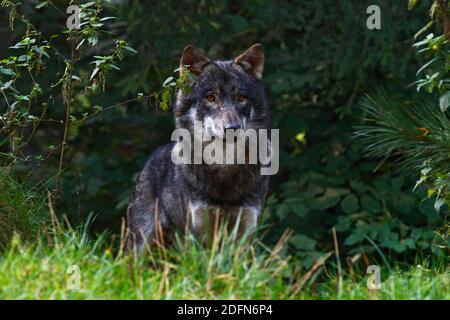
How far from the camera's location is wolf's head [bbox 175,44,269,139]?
614 centimetres

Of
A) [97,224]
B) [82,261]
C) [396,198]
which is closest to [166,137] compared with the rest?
[97,224]

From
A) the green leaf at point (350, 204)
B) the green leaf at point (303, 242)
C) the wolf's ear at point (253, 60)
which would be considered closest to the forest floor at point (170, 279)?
the wolf's ear at point (253, 60)

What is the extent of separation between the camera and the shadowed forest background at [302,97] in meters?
9.25

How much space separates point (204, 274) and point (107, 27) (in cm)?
671

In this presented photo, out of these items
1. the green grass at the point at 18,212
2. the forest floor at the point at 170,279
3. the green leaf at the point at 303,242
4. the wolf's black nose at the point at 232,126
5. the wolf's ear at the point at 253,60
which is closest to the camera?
the forest floor at the point at 170,279

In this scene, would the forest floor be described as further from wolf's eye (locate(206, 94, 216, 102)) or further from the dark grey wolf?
wolf's eye (locate(206, 94, 216, 102))

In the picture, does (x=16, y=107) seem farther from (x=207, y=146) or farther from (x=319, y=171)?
(x=319, y=171)

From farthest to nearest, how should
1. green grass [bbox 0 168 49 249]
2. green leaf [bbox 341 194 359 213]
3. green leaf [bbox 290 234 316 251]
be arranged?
green leaf [bbox 341 194 359 213]
green leaf [bbox 290 234 316 251]
green grass [bbox 0 168 49 249]

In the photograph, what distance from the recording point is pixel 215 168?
251 inches

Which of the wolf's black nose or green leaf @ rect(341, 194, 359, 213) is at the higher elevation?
the wolf's black nose

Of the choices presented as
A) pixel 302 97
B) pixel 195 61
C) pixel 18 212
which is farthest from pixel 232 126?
pixel 302 97

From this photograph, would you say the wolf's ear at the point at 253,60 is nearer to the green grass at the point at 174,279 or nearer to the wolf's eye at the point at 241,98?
the wolf's eye at the point at 241,98

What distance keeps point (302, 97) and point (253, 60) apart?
398cm

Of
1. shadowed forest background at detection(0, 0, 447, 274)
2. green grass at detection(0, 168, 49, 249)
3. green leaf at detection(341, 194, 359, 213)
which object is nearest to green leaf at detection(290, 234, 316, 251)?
shadowed forest background at detection(0, 0, 447, 274)
